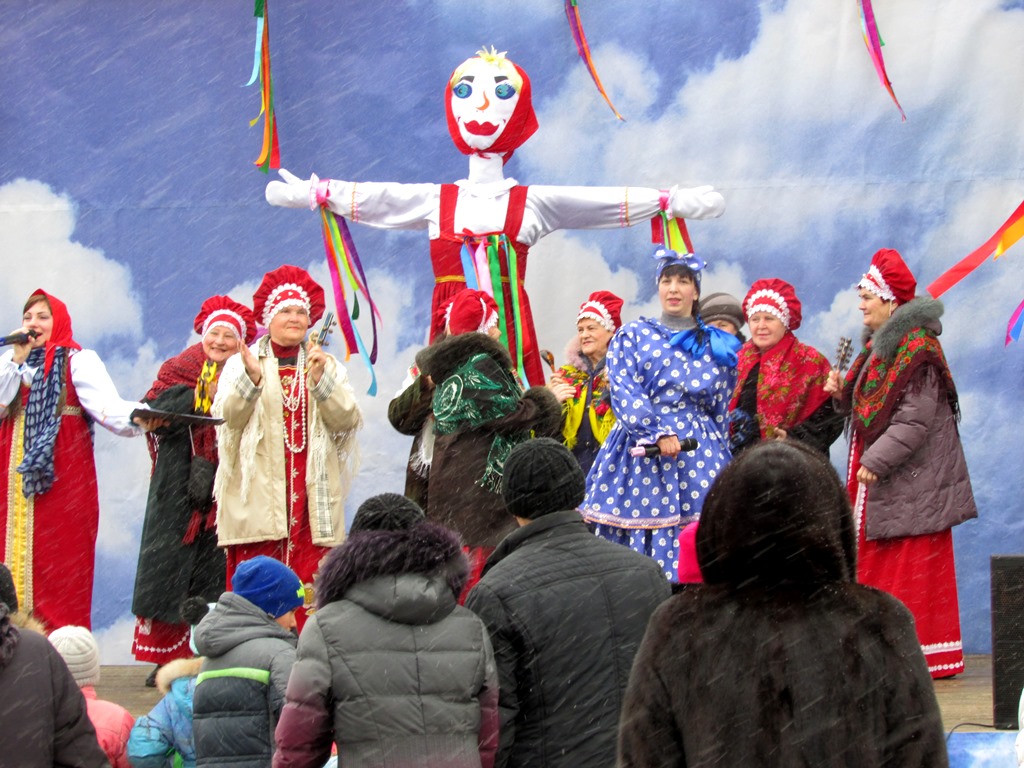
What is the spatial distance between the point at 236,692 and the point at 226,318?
289 cm

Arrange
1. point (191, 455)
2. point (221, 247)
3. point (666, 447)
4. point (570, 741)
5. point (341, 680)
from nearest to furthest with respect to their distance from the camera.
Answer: point (341, 680)
point (570, 741)
point (666, 447)
point (191, 455)
point (221, 247)

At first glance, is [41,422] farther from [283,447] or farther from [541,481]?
[541,481]

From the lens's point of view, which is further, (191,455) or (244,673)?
(191,455)

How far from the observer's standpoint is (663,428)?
5.34 metres

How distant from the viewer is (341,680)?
9.93ft

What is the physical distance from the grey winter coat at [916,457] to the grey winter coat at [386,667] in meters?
2.98

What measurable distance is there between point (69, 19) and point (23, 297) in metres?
1.40

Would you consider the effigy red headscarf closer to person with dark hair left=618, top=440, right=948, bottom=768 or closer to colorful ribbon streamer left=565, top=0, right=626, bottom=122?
colorful ribbon streamer left=565, top=0, right=626, bottom=122

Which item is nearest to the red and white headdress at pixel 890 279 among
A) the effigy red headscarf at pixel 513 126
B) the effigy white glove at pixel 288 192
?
the effigy red headscarf at pixel 513 126

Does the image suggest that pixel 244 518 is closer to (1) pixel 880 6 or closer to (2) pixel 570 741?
(2) pixel 570 741

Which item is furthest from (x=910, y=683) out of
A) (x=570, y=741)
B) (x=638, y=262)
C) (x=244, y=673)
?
(x=638, y=262)

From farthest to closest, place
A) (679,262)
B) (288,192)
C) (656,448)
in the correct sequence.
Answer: (288,192) → (679,262) → (656,448)

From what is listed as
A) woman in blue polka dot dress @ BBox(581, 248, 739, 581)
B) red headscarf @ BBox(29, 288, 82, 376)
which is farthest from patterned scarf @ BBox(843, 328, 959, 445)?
red headscarf @ BBox(29, 288, 82, 376)

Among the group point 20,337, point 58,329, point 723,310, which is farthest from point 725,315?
point 20,337
